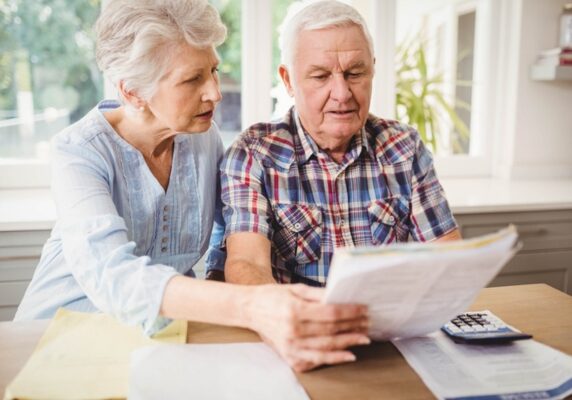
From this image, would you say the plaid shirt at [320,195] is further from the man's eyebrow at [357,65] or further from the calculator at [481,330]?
the calculator at [481,330]

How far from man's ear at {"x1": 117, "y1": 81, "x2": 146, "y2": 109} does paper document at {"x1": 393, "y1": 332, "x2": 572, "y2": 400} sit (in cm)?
79

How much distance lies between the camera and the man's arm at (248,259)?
1.27m

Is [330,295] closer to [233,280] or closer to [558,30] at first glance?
[233,280]

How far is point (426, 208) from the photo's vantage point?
59.2 inches

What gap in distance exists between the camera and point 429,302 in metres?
0.82

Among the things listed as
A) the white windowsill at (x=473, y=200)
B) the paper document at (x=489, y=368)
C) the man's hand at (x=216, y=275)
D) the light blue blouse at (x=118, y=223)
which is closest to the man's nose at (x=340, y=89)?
the light blue blouse at (x=118, y=223)

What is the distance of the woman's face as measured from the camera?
1284 mm

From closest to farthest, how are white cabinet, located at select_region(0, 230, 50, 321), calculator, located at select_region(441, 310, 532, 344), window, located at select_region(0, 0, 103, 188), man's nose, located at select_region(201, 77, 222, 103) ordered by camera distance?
calculator, located at select_region(441, 310, 532, 344)
man's nose, located at select_region(201, 77, 222, 103)
white cabinet, located at select_region(0, 230, 50, 321)
window, located at select_region(0, 0, 103, 188)

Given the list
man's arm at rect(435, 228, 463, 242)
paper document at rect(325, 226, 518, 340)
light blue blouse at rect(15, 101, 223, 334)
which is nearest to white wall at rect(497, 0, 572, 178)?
man's arm at rect(435, 228, 463, 242)

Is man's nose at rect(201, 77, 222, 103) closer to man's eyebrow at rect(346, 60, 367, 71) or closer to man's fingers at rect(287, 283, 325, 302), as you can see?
man's eyebrow at rect(346, 60, 367, 71)

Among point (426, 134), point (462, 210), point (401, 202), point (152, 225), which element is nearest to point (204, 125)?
point (152, 225)

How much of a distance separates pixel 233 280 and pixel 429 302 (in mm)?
555

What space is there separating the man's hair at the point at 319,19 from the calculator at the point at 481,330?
74 cm

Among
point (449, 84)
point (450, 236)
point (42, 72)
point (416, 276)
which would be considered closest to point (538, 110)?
point (449, 84)
